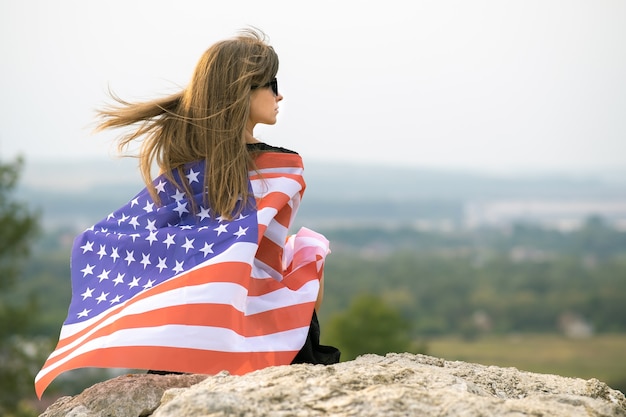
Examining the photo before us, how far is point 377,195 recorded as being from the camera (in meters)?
155

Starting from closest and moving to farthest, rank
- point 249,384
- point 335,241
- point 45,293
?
point 249,384, point 45,293, point 335,241

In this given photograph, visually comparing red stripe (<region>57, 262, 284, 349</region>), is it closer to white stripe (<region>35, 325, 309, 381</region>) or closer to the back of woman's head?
white stripe (<region>35, 325, 309, 381</region>)

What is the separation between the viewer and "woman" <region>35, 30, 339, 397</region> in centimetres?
426

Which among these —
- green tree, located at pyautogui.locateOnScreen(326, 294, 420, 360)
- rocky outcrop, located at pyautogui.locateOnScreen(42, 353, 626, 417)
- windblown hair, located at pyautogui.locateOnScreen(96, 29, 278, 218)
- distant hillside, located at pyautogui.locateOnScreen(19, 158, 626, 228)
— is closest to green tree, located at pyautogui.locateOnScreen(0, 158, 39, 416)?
green tree, located at pyautogui.locateOnScreen(326, 294, 420, 360)

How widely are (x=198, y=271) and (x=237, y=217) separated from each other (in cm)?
35

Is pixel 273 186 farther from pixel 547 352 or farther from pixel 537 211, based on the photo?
pixel 537 211

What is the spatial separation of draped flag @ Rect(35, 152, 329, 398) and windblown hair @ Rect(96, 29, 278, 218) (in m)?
0.09

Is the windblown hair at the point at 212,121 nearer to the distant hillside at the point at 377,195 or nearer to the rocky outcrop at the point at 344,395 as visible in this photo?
the rocky outcrop at the point at 344,395

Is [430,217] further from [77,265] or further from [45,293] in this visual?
[77,265]

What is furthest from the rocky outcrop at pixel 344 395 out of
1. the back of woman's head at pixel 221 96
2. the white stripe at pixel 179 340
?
the back of woman's head at pixel 221 96

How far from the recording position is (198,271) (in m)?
4.40

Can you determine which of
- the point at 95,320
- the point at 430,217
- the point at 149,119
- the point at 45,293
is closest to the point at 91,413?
the point at 95,320

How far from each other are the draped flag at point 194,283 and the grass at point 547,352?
5294 centimetres

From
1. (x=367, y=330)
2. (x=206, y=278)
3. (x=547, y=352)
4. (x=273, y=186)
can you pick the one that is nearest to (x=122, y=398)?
(x=206, y=278)
